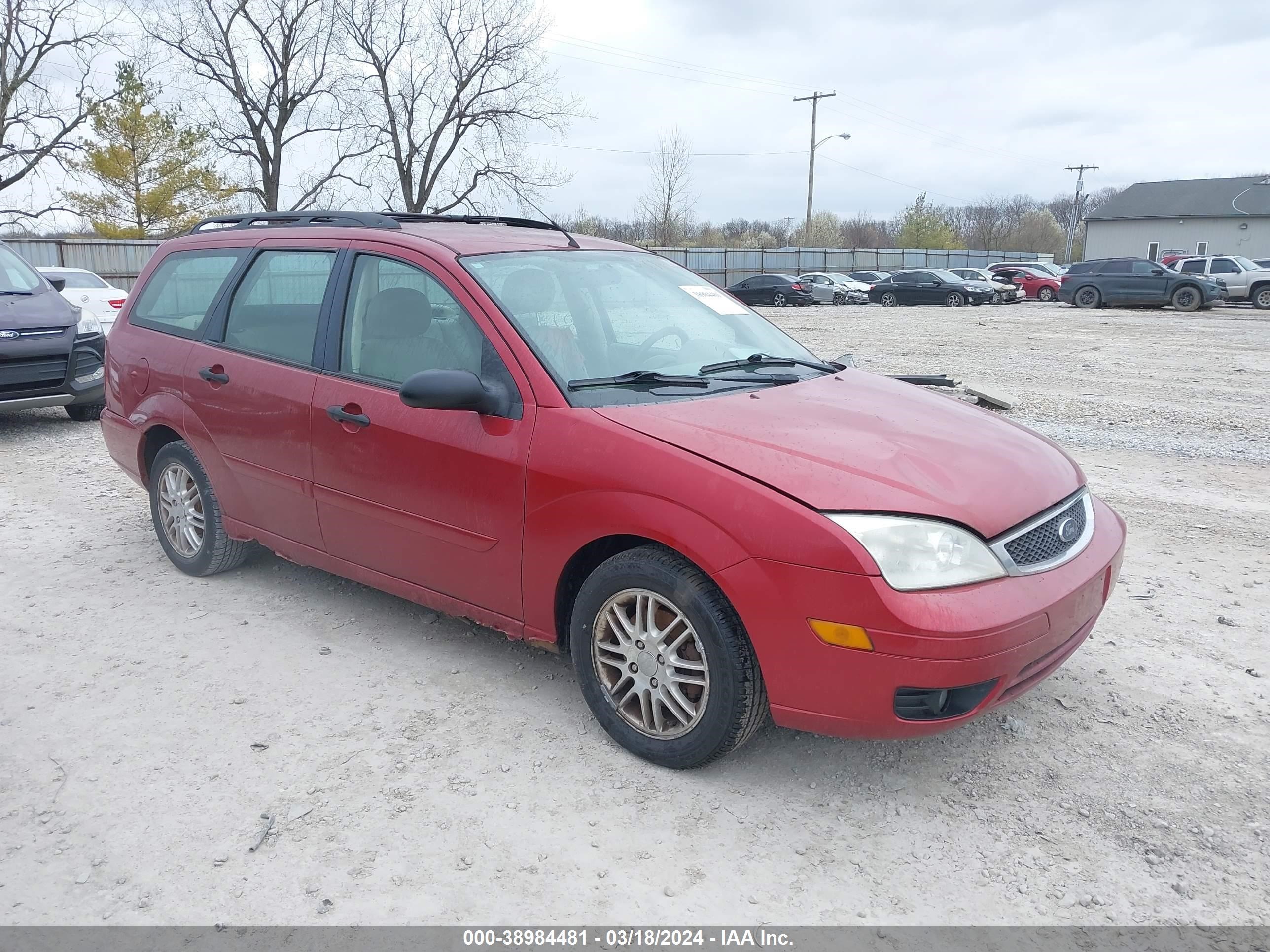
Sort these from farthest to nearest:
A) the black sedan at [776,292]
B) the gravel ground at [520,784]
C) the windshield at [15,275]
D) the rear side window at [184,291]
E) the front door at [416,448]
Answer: the black sedan at [776,292]
the windshield at [15,275]
the rear side window at [184,291]
the front door at [416,448]
the gravel ground at [520,784]

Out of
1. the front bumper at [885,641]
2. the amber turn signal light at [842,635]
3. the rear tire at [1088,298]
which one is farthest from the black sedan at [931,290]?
the amber turn signal light at [842,635]

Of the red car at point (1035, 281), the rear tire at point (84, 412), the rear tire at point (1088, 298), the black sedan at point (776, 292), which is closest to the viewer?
the rear tire at point (84, 412)

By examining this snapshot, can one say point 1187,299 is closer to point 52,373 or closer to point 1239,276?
point 1239,276

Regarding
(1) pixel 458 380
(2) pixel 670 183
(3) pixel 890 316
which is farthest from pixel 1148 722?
(2) pixel 670 183

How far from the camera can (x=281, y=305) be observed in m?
4.35

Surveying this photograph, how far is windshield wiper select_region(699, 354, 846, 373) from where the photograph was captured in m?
3.75

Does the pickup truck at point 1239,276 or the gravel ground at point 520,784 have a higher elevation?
the pickup truck at point 1239,276

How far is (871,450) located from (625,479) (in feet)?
2.58

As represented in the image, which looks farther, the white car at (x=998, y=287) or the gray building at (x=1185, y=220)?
the gray building at (x=1185, y=220)

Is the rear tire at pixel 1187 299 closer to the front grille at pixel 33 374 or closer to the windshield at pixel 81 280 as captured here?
the windshield at pixel 81 280

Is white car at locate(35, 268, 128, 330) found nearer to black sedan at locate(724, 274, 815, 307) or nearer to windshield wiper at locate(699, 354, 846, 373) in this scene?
windshield wiper at locate(699, 354, 846, 373)

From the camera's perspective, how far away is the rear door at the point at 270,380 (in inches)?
161

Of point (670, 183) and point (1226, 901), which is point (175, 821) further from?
point (670, 183)

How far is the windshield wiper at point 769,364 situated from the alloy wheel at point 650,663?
3.49ft
